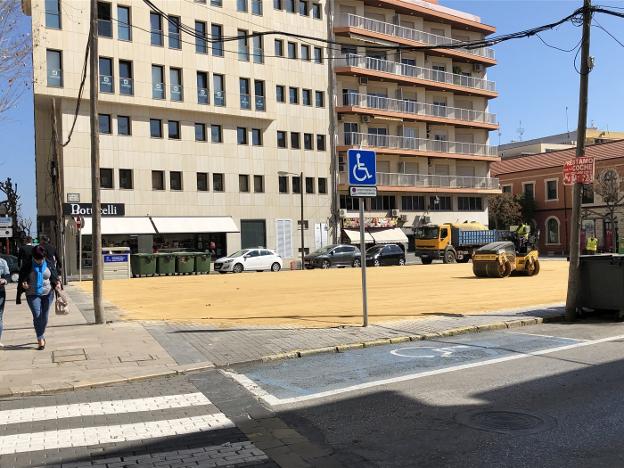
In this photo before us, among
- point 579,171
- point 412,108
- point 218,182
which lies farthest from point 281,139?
point 579,171

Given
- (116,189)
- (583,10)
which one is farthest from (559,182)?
(583,10)

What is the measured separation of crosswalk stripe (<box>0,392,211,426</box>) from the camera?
5.70m

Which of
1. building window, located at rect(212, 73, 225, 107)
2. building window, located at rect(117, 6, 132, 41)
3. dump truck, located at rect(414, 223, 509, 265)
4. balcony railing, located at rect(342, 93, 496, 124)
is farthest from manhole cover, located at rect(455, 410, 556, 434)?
balcony railing, located at rect(342, 93, 496, 124)

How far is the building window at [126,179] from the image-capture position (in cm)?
3831

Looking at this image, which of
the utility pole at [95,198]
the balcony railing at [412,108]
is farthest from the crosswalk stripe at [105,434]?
the balcony railing at [412,108]

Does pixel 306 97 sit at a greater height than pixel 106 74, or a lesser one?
greater

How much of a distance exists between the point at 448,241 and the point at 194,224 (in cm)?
1781

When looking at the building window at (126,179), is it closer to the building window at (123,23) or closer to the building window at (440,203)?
the building window at (123,23)

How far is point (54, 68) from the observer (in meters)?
35.5

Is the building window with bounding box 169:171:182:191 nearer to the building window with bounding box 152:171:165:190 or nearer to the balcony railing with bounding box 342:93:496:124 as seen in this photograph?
the building window with bounding box 152:171:165:190

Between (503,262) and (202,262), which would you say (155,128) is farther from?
(503,262)

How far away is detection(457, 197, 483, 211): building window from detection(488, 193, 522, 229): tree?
4243 millimetres

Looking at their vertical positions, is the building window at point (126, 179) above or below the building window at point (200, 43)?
below

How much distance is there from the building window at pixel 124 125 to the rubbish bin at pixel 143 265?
10885 millimetres
